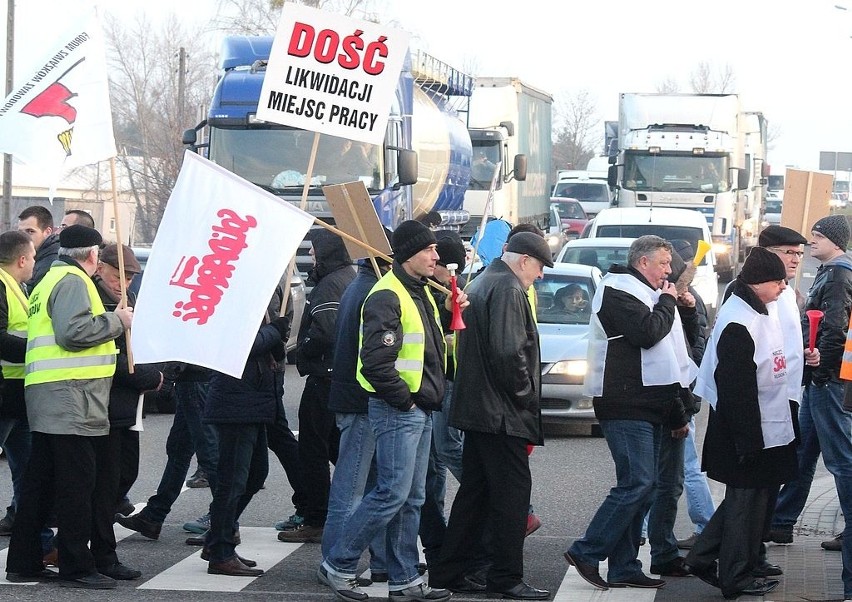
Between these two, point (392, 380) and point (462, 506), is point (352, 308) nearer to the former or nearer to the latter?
point (392, 380)

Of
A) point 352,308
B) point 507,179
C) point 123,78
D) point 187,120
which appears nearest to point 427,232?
point 352,308

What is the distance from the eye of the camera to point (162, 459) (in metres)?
11.7

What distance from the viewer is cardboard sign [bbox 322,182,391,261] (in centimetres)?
755

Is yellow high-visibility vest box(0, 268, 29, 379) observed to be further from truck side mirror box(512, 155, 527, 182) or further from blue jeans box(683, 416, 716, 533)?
truck side mirror box(512, 155, 527, 182)

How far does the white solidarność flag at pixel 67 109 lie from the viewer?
7750mm

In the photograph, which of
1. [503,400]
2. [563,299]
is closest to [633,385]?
[503,400]

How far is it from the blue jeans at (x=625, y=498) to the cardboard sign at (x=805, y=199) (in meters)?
Result: 3.19

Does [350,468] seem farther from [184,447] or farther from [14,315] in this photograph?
[14,315]

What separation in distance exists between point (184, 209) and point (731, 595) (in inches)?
134

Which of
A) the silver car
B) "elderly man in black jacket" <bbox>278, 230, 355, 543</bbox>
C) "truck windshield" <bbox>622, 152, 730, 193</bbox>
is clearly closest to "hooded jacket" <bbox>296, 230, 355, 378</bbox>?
"elderly man in black jacket" <bbox>278, 230, 355, 543</bbox>

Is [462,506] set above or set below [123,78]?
below

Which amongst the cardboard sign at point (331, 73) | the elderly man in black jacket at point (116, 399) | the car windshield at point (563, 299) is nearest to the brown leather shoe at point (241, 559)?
the elderly man in black jacket at point (116, 399)

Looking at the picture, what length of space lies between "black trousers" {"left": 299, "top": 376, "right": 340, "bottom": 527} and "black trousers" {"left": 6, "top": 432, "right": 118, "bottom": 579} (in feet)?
4.83

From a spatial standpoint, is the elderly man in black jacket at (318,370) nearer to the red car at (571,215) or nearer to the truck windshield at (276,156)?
the truck windshield at (276,156)
